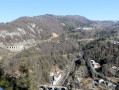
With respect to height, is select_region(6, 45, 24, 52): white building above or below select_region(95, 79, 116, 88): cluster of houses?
above

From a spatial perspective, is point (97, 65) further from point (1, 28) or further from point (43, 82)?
point (1, 28)

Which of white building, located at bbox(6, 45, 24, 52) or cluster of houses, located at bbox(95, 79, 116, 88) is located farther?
white building, located at bbox(6, 45, 24, 52)

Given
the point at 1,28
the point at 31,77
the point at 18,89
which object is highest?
the point at 1,28

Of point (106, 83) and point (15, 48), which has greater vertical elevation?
point (15, 48)

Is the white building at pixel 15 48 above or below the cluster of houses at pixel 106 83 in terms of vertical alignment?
above

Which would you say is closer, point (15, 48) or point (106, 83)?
point (106, 83)

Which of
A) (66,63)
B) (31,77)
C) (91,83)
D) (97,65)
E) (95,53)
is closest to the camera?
(31,77)

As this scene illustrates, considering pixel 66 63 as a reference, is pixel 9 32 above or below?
above

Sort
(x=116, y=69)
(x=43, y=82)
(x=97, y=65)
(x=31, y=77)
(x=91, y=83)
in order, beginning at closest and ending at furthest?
(x=31, y=77) → (x=91, y=83) → (x=43, y=82) → (x=116, y=69) → (x=97, y=65)

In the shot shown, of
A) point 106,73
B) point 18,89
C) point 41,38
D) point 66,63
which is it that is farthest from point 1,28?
point 18,89

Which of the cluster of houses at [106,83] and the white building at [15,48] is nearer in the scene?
the cluster of houses at [106,83]

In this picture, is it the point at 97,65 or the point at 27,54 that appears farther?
the point at 27,54
